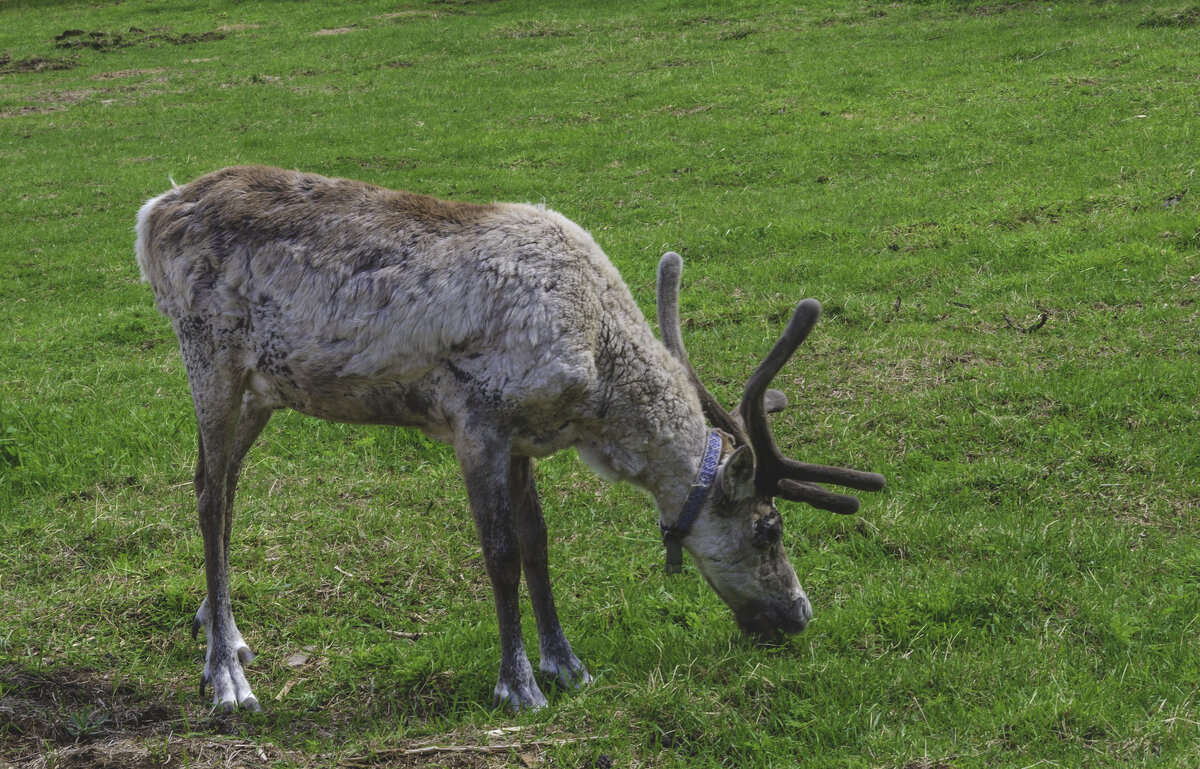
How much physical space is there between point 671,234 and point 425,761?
8963mm

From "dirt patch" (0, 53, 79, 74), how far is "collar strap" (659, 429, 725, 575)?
2737 cm

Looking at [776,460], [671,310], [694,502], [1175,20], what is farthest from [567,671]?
[1175,20]

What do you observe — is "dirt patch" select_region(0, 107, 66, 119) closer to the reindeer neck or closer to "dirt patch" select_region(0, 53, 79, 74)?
"dirt patch" select_region(0, 53, 79, 74)

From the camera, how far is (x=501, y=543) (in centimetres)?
504

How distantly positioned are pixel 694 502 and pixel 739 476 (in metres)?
0.26

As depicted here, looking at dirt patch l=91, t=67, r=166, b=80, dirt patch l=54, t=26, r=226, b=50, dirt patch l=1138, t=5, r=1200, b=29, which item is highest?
dirt patch l=54, t=26, r=226, b=50

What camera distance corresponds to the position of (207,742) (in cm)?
463

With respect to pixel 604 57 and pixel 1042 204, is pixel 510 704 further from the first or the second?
pixel 604 57

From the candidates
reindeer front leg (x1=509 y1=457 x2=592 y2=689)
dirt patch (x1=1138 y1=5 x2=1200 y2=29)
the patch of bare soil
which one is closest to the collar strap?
reindeer front leg (x1=509 y1=457 x2=592 y2=689)

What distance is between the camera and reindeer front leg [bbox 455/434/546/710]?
16.4ft

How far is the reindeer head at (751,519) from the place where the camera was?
16.9 feet

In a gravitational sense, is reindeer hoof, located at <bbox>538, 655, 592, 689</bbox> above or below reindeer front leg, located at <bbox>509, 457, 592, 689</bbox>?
below

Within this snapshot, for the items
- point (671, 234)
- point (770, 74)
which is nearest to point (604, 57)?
point (770, 74)

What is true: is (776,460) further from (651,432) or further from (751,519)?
(651,432)
